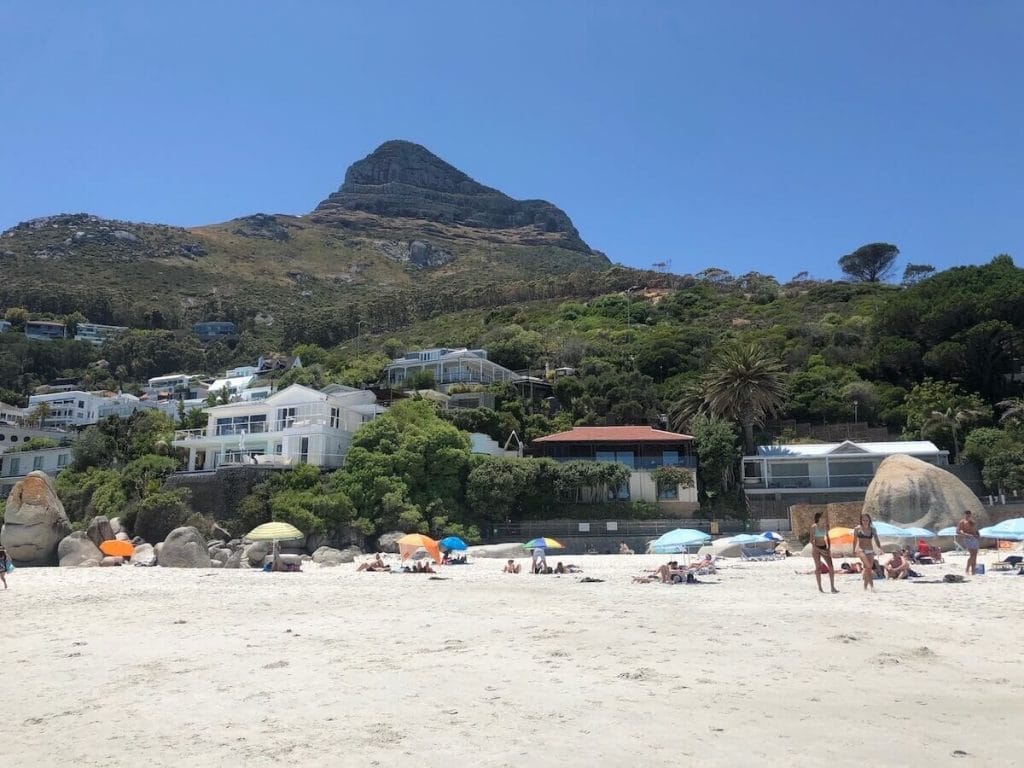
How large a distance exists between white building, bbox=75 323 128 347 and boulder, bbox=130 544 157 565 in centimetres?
8844

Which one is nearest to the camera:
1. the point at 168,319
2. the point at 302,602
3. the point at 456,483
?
the point at 302,602

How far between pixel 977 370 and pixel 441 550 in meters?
41.1

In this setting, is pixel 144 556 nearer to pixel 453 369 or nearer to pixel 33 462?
pixel 33 462

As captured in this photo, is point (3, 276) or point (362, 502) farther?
point (3, 276)

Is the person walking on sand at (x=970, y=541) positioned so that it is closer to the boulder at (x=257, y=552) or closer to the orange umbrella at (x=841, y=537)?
the orange umbrella at (x=841, y=537)

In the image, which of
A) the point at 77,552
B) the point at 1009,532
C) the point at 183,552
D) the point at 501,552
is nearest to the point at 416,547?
the point at 501,552

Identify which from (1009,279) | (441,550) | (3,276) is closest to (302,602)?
(441,550)

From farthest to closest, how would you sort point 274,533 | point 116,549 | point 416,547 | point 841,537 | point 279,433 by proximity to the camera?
point 279,433 < point 116,549 < point 416,547 < point 274,533 < point 841,537

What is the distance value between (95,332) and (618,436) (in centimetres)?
9510

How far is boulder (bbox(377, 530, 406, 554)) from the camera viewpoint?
108 ft

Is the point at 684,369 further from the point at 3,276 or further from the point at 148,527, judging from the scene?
the point at 3,276

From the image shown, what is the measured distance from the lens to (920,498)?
2966 cm

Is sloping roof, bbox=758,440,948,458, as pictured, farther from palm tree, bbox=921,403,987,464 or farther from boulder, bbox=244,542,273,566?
boulder, bbox=244,542,273,566

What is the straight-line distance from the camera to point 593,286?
109m
